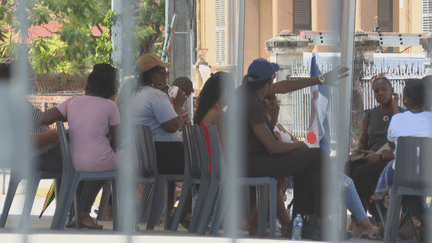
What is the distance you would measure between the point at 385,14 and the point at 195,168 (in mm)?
22883

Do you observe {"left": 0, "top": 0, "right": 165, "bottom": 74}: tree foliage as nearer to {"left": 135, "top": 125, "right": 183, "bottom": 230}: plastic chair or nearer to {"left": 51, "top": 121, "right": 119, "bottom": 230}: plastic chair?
{"left": 135, "top": 125, "right": 183, "bottom": 230}: plastic chair

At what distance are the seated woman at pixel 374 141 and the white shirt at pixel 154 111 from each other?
123cm

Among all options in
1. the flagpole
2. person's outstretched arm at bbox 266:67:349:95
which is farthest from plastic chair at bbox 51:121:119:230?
the flagpole

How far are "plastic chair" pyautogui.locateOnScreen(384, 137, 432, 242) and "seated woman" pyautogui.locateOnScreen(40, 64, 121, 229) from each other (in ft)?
5.11

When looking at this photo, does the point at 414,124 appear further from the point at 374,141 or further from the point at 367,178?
the point at 374,141

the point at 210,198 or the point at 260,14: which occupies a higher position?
the point at 260,14

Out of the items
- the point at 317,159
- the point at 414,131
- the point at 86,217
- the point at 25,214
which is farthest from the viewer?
the point at 86,217

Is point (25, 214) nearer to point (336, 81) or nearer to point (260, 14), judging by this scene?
point (336, 81)

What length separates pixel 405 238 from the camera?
4449 millimetres

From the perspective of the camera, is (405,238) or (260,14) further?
(260,14)

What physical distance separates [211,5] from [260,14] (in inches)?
65.2

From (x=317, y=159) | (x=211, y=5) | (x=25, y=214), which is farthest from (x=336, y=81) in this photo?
(x=211, y=5)

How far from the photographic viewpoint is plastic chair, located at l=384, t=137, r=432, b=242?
12.7 feet

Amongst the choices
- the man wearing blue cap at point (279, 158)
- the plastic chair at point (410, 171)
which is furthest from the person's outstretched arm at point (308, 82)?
the plastic chair at point (410, 171)
